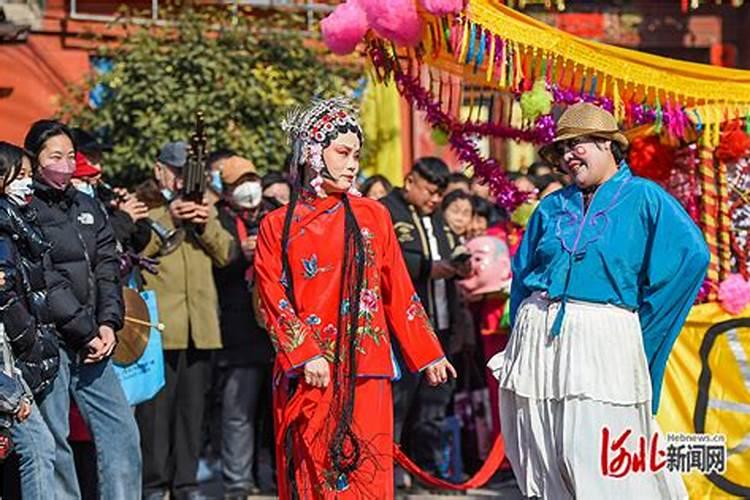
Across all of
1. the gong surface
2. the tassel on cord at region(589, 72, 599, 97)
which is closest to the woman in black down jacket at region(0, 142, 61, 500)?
the gong surface

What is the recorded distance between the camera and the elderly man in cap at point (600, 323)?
5844 millimetres

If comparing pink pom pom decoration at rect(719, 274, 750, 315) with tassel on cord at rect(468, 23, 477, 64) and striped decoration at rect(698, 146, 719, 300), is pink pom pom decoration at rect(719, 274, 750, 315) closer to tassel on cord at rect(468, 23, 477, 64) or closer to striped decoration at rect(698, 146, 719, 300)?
striped decoration at rect(698, 146, 719, 300)

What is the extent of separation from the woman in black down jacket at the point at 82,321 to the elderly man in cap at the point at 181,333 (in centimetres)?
112

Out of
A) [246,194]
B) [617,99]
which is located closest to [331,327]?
[617,99]

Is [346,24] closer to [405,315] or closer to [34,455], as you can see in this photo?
[405,315]

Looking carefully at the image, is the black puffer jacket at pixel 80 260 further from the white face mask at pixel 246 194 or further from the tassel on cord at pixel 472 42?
the tassel on cord at pixel 472 42

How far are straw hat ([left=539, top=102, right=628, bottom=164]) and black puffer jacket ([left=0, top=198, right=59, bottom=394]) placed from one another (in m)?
2.22

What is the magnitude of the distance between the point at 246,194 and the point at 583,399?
10.0ft

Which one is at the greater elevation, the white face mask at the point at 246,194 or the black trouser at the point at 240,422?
the white face mask at the point at 246,194

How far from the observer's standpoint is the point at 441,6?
22.0ft

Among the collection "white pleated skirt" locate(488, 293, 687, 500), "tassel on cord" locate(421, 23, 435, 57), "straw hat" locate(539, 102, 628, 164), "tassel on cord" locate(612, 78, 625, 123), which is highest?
"tassel on cord" locate(421, 23, 435, 57)

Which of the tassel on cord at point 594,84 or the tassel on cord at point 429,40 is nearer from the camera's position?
the tassel on cord at point 429,40

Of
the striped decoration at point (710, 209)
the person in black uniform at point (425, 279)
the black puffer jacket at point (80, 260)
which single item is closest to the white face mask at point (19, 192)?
the black puffer jacket at point (80, 260)

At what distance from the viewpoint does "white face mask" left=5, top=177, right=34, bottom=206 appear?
6.07 m
